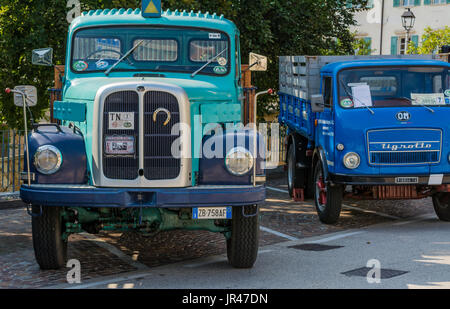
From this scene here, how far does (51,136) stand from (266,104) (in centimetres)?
1156

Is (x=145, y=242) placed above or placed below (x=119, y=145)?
below

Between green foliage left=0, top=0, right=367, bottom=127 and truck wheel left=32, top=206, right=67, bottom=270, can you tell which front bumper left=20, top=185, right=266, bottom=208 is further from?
green foliage left=0, top=0, right=367, bottom=127

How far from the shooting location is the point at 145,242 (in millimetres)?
9906

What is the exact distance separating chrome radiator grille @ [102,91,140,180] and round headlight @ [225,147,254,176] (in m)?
0.90

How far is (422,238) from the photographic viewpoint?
1014cm

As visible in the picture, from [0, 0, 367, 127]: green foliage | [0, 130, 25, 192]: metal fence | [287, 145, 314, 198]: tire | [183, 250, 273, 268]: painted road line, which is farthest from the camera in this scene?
[0, 0, 367, 127]: green foliage

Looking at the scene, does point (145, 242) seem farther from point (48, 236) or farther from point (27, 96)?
point (27, 96)

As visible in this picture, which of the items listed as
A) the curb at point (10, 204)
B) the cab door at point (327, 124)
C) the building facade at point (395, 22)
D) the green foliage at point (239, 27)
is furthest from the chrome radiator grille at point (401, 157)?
the building facade at point (395, 22)

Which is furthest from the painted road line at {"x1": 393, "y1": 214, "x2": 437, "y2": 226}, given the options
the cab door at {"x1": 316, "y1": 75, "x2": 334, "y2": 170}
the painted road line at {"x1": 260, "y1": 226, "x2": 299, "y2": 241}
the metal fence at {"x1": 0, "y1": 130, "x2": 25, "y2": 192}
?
the metal fence at {"x1": 0, "y1": 130, "x2": 25, "y2": 192}

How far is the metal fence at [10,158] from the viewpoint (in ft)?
43.5

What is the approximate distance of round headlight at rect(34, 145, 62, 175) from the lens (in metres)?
7.53

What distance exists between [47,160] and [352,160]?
474 cm

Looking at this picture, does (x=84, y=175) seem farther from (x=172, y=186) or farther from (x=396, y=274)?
(x=396, y=274)

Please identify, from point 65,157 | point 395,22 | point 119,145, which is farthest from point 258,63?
point 395,22
